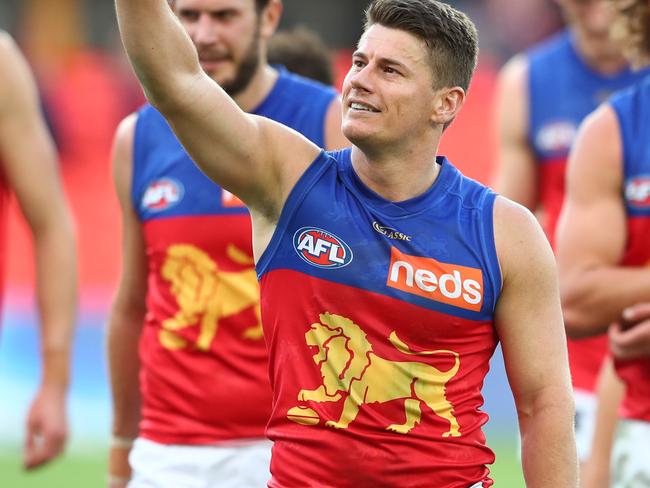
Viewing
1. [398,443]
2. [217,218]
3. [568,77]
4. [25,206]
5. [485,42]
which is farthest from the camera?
[485,42]

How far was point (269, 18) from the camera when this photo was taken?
5.43 metres

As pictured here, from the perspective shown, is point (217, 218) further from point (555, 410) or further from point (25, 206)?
point (555, 410)

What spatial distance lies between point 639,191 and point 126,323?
6.56ft

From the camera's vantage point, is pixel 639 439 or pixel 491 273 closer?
pixel 491 273

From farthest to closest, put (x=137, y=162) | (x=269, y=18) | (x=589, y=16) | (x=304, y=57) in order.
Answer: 1. (x=589, y=16)
2. (x=304, y=57)
3. (x=269, y=18)
4. (x=137, y=162)

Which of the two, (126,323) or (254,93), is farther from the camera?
(126,323)

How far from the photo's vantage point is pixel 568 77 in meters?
7.21

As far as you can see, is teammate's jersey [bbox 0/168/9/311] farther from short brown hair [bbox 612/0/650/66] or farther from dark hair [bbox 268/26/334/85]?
short brown hair [bbox 612/0/650/66]

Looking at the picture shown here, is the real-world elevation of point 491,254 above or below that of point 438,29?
below

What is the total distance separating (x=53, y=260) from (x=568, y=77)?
9.77 ft

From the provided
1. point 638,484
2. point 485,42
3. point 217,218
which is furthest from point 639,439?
point 485,42

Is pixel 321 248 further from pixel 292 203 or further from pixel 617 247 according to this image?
pixel 617 247

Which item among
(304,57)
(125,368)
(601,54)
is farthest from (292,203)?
(601,54)

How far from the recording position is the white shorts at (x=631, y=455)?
16.6ft
